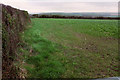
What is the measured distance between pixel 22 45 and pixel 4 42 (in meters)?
2.78

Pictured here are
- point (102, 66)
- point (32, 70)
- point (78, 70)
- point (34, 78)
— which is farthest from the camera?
point (102, 66)

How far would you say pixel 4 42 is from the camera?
369 cm

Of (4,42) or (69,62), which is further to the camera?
(69,62)

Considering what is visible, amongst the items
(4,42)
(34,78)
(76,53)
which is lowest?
(34,78)

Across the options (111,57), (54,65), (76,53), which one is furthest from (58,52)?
(111,57)

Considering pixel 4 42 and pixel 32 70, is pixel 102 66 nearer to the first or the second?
pixel 32 70

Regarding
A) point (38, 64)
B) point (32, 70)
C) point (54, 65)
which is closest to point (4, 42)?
point (32, 70)

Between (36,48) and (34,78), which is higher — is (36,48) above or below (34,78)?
above

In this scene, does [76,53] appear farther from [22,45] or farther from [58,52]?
[22,45]

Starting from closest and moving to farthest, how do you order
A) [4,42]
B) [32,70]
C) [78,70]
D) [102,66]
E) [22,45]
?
[4,42] < [32,70] < [78,70] < [102,66] < [22,45]

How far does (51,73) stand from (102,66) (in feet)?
7.18

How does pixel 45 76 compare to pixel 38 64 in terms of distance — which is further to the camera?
pixel 38 64

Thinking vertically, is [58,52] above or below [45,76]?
above

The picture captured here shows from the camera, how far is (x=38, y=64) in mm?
5062
